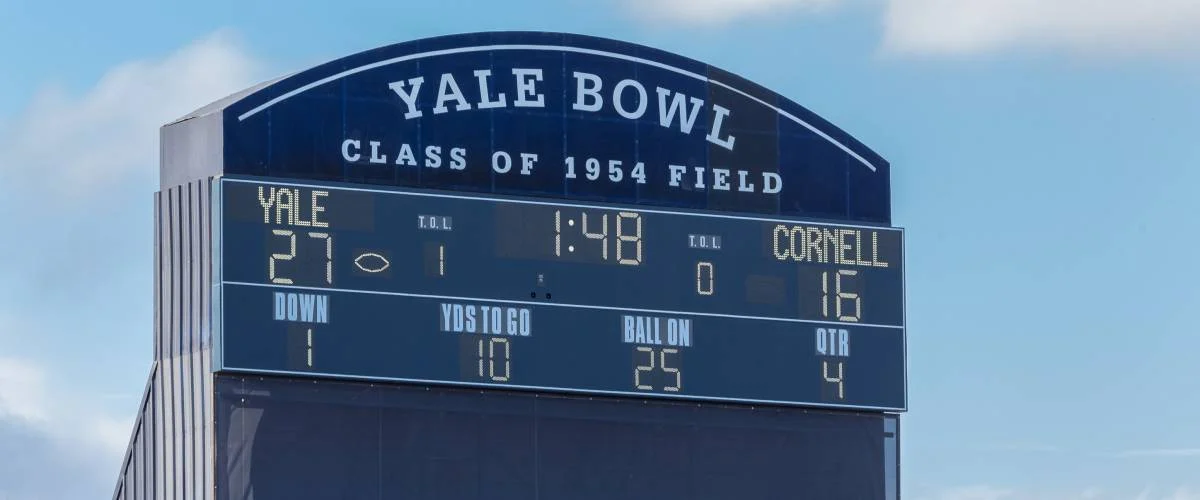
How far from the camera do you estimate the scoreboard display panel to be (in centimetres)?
3419

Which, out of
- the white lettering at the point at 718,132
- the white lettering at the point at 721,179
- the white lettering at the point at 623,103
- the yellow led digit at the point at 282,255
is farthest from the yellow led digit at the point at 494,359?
the white lettering at the point at 718,132

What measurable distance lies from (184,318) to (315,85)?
282 cm

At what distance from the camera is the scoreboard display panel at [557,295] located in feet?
112

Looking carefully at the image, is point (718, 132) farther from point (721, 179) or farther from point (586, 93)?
point (586, 93)

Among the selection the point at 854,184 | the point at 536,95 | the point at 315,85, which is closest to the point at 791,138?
the point at 854,184

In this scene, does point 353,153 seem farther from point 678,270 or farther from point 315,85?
point 678,270

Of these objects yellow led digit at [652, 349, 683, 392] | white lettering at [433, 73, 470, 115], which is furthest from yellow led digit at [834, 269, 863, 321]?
white lettering at [433, 73, 470, 115]

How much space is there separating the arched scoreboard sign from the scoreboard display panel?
0.08 feet

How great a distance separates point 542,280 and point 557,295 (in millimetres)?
236

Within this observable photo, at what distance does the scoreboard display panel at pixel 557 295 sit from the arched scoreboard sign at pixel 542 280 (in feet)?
0.08

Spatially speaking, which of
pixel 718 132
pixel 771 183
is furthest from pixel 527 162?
pixel 771 183

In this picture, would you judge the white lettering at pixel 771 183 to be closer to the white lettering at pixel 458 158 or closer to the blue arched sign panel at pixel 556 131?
the blue arched sign panel at pixel 556 131

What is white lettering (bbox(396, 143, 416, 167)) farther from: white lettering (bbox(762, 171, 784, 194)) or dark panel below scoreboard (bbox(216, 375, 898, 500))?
white lettering (bbox(762, 171, 784, 194))

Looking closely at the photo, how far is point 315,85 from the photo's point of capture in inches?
1377
